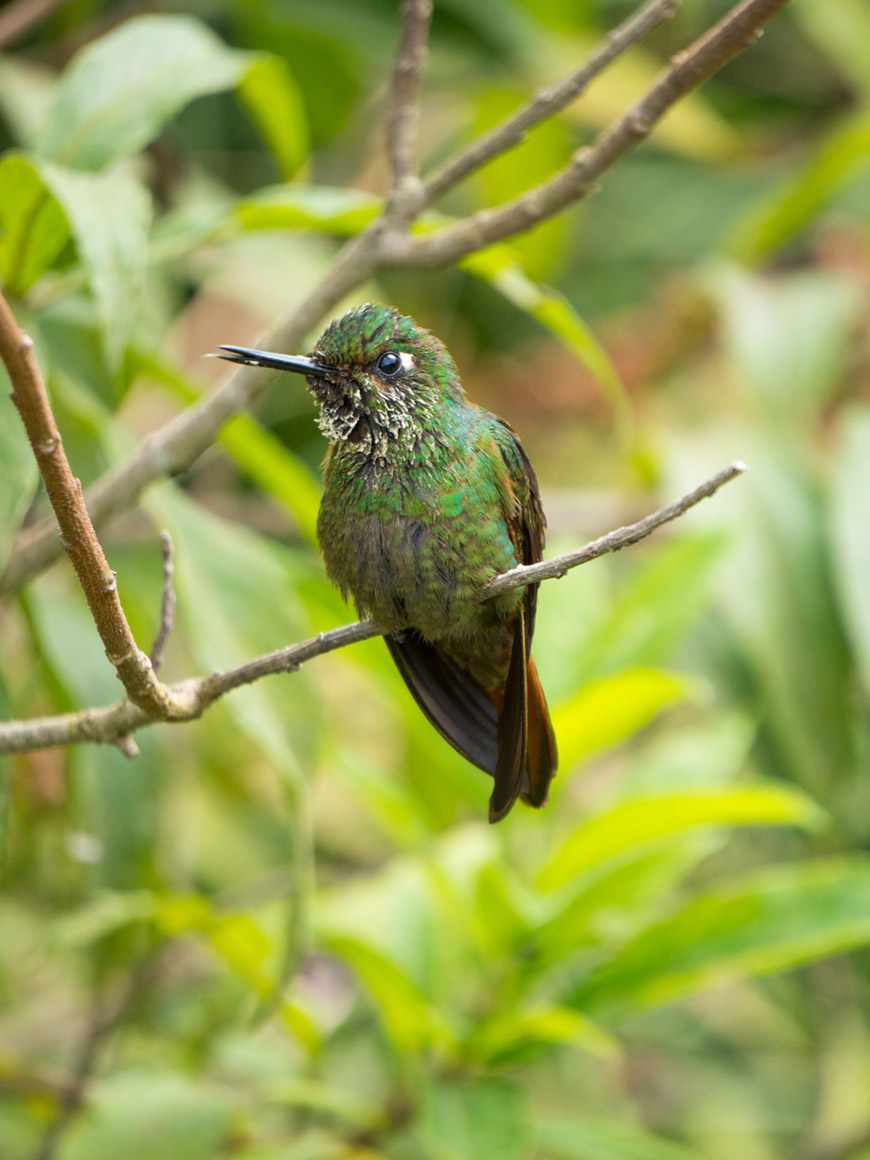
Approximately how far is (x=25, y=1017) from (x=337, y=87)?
9.79 feet

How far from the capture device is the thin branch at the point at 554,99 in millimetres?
1539

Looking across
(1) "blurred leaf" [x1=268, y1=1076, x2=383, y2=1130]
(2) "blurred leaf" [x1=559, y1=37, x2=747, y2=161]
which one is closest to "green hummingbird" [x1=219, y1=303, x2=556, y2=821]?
(1) "blurred leaf" [x1=268, y1=1076, x2=383, y2=1130]

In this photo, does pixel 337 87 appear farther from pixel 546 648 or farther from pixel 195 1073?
pixel 195 1073

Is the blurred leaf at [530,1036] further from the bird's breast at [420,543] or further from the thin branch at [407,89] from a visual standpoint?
the thin branch at [407,89]

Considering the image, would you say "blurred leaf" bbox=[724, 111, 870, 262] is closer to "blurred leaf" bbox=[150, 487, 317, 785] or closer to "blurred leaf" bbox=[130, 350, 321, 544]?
"blurred leaf" bbox=[130, 350, 321, 544]

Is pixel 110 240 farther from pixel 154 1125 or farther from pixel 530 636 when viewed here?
pixel 154 1125

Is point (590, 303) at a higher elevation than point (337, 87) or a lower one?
lower

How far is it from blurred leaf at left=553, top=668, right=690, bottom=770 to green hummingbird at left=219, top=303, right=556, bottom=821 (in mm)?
449

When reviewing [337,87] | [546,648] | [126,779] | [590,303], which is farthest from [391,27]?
[126,779]

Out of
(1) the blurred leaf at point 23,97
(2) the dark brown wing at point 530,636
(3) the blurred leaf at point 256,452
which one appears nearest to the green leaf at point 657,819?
(2) the dark brown wing at point 530,636

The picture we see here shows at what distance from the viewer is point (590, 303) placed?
193 inches

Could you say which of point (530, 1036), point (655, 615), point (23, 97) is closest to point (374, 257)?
point (655, 615)

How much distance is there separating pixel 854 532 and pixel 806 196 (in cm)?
131

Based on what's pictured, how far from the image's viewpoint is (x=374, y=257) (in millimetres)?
1641
